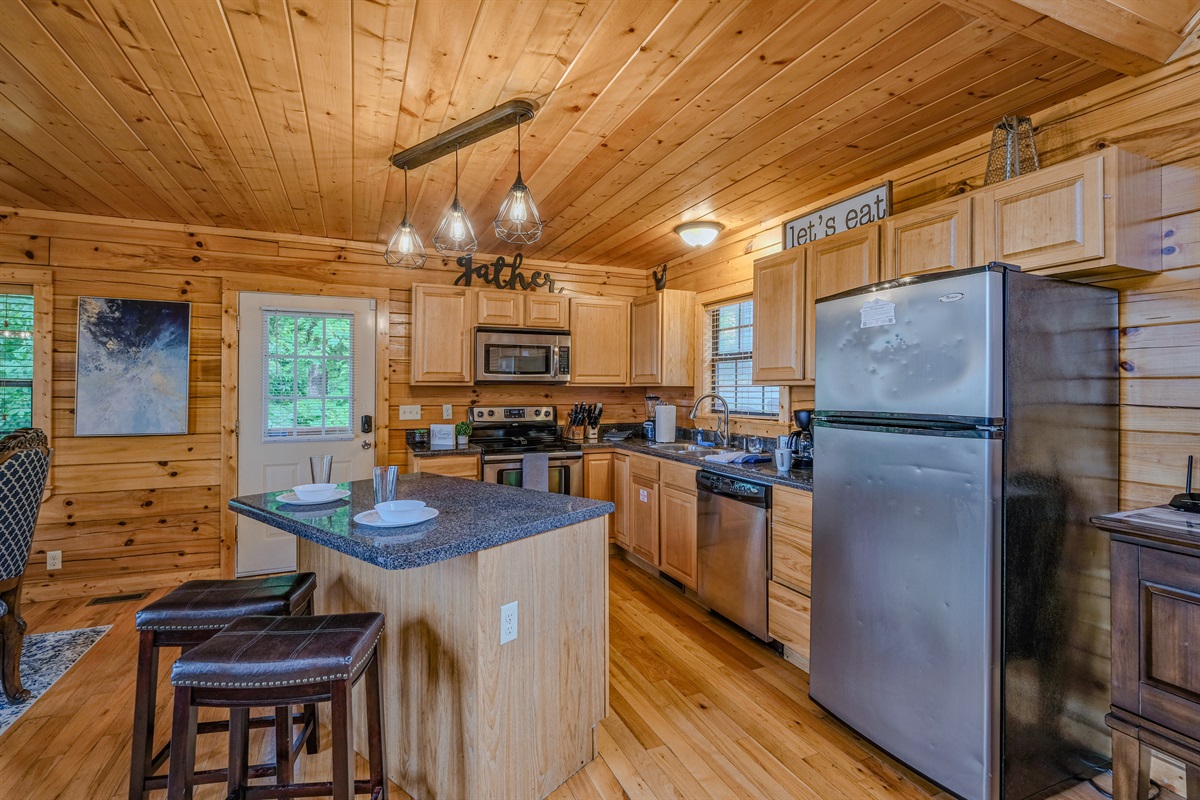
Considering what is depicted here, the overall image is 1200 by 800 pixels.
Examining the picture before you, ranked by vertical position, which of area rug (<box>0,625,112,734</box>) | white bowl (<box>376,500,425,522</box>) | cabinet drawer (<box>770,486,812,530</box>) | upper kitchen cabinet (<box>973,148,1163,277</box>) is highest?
upper kitchen cabinet (<box>973,148,1163,277</box>)

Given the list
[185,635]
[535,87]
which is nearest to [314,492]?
[185,635]

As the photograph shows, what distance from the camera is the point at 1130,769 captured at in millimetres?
1456

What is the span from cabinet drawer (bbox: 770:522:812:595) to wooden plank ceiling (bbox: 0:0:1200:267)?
5.91 feet

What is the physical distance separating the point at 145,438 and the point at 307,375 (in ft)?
3.44

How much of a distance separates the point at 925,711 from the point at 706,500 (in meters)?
1.47

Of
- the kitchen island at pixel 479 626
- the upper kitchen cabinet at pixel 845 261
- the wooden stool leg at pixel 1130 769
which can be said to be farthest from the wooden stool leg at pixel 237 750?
the upper kitchen cabinet at pixel 845 261

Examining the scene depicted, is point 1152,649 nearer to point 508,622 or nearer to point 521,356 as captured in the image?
point 508,622

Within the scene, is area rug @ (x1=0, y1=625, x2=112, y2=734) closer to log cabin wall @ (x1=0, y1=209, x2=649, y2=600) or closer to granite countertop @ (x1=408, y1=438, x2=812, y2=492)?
log cabin wall @ (x1=0, y1=209, x2=649, y2=600)

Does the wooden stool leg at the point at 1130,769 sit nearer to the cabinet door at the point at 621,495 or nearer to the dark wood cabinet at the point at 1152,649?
the dark wood cabinet at the point at 1152,649

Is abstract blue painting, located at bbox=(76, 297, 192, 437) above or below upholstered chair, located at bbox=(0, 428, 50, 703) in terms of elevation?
above

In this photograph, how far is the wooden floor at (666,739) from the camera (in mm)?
1804

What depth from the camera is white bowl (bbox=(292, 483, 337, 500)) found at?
6.23 ft

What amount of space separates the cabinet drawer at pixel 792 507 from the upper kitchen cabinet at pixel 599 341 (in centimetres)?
217

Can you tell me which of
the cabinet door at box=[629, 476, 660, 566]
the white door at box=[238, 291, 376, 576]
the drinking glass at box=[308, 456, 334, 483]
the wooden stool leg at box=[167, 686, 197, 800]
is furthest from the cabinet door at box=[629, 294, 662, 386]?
the wooden stool leg at box=[167, 686, 197, 800]
